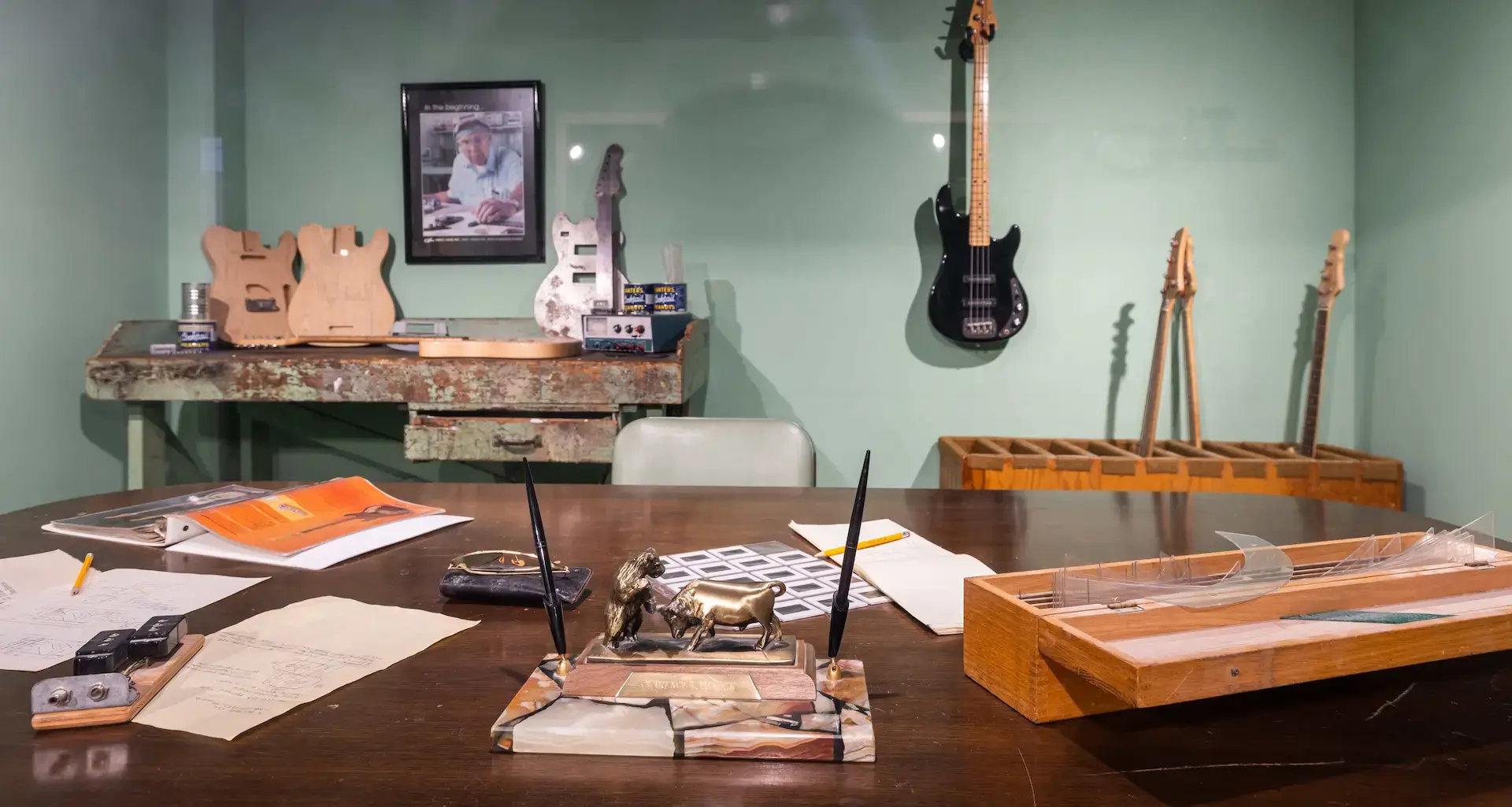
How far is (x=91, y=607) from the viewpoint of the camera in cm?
84

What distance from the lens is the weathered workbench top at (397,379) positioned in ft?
7.98

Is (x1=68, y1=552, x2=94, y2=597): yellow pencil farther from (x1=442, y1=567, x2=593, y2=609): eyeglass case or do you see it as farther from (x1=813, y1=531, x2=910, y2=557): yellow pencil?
(x1=813, y1=531, x2=910, y2=557): yellow pencil

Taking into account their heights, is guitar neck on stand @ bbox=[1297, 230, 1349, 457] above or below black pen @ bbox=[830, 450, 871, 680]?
above

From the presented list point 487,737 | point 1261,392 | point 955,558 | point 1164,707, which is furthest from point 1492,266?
point 487,737

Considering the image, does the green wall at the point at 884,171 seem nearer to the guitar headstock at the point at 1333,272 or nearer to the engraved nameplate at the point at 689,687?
the guitar headstock at the point at 1333,272

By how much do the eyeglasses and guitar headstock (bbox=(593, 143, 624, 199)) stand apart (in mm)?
2246

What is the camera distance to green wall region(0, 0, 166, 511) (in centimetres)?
244

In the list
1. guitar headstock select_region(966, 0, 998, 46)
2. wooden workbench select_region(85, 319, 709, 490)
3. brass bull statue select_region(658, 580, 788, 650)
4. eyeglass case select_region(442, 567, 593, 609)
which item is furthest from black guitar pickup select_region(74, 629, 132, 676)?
guitar headstock select_region(966, 0, 998, 46)

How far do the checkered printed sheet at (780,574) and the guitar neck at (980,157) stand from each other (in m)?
2.14

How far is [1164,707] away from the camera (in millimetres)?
636

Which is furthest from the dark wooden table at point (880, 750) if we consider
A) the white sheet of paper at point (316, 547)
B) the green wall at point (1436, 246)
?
the green wall at point (1436, 246)

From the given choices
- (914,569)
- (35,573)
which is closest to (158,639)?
(35,573)

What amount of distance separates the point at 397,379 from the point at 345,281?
0.90m

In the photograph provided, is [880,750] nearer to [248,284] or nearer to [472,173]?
[472,173]
